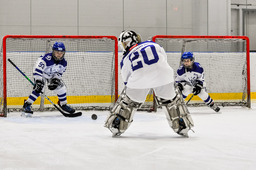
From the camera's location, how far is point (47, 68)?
14.5ft

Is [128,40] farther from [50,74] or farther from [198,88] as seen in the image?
[198,88]

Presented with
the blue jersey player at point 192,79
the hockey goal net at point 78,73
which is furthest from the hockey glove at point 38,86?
the blue jersey player at point 192,79

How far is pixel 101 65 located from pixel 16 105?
4.57 feet

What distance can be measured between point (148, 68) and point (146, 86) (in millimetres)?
129

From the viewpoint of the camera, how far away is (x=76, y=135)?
114 inches

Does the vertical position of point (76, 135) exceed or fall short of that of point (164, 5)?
it falls short

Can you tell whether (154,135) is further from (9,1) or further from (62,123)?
(9,1)

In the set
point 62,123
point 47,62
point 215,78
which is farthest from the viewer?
point 215,78

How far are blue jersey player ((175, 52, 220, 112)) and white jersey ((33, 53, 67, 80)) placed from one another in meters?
1.54

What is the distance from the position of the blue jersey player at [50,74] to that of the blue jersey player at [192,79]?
1.50 meters

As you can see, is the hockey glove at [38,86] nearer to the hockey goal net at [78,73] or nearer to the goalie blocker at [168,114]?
the hockey goal net at [78,73]

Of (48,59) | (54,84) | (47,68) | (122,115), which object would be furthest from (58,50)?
(122,115)

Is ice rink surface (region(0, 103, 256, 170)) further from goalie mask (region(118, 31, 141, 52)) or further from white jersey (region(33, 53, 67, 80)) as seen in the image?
white jersey (region(33, 53, 67, 80))

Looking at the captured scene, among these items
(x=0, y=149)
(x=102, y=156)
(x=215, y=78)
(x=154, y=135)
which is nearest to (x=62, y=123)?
(x=154, y=135)
